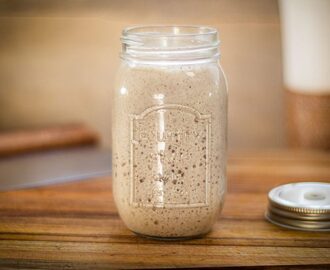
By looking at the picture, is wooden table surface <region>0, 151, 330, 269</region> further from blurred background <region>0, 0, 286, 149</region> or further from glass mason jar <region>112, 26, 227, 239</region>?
blurred background <region>0, 0, 286, 149</region>

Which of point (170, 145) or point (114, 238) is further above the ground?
point (170, 145)

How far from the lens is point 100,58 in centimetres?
210

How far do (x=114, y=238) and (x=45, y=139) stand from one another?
0.69 metres

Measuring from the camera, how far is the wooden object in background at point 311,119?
183 centimetres

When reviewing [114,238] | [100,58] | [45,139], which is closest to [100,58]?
[100,58]

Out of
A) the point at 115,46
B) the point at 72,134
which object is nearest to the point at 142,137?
the point at 72,134

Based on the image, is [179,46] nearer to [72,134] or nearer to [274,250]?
[274,250]

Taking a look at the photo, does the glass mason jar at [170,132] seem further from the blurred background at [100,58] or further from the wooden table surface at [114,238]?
the blurred background at [100,58]

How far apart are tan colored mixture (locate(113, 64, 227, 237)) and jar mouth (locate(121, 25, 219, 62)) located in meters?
0.01

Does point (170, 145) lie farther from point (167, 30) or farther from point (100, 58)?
point (100, 58)

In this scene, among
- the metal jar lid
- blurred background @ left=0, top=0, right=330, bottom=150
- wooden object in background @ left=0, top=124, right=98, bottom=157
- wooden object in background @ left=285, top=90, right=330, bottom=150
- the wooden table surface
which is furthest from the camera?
blurred background @ left=0, top=0, right=330, bottom=150

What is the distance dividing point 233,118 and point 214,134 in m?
1.06

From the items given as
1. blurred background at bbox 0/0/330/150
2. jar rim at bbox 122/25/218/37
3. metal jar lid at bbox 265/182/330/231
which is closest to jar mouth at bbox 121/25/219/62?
jar rim at bbox 122/25/218/37

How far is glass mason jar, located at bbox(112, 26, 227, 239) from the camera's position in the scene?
3.44ft
